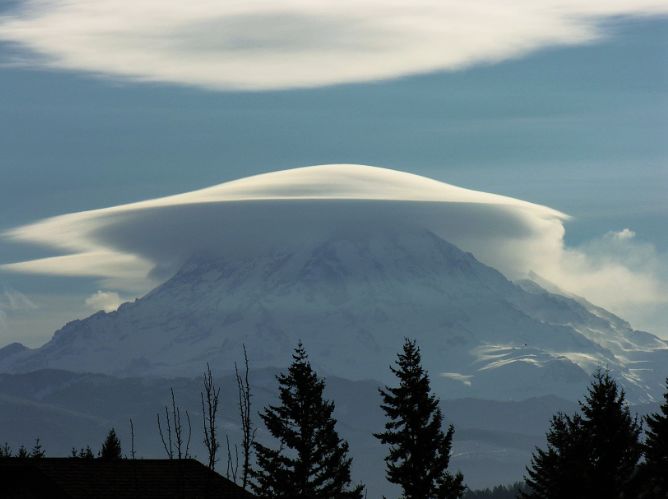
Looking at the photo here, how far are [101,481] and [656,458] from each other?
25.5 m

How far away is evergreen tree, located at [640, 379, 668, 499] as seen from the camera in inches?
2525

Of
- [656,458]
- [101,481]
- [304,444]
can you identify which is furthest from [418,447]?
[101,481]

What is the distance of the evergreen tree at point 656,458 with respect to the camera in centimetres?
6412

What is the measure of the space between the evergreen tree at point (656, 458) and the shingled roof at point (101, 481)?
17645 mm

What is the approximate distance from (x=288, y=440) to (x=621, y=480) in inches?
1112

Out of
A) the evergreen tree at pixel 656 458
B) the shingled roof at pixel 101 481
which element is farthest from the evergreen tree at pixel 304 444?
the evergreen tree at pixel 656 458

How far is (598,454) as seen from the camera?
66.8 metres

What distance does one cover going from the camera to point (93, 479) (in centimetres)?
6969

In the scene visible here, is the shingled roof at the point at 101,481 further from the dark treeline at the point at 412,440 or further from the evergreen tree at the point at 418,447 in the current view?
the evergreen tree at the point at 418,447

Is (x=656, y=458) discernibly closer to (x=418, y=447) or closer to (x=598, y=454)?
(x=598, y=454)

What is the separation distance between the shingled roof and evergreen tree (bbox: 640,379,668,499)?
17.6m

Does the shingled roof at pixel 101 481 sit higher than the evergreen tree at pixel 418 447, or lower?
lower

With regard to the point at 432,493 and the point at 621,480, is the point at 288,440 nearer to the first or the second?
the point at 432,493

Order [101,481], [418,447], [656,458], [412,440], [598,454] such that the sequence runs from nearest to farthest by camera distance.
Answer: [598,454] < [101,481] < [656,458] < [418,447] < [412,440]
